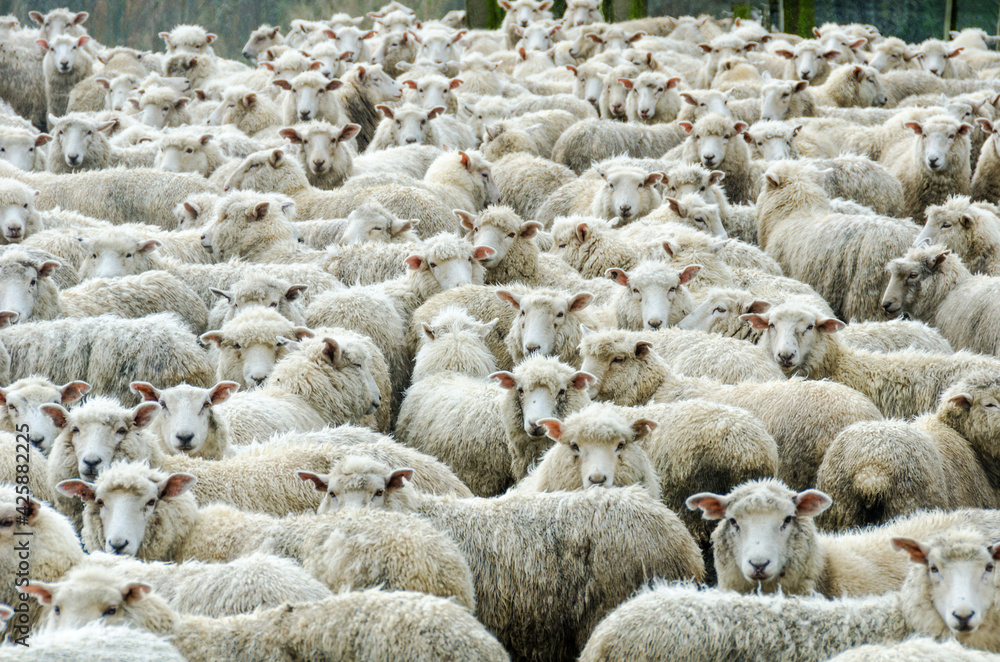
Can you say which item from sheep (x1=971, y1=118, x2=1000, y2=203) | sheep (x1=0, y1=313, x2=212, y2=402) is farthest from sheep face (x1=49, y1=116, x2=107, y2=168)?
sheep (x1=971, y1=118, x2=1000, y2=203)

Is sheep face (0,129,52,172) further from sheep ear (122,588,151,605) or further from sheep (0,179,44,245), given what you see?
sheep ear (122,588,151,605)

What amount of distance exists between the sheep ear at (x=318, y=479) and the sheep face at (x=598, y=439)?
3.27ft

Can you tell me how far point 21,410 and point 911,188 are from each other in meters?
7.67

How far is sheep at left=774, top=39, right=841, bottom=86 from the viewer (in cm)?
1488

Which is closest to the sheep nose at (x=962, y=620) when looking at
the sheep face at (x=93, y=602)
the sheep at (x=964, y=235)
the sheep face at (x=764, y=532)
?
the sheep face at (x=764, y=532)

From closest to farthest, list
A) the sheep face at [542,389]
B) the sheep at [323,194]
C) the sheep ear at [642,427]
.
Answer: the sheep ear at [642,427]
the sheep face at [542,389]
the sheep at [323,194]

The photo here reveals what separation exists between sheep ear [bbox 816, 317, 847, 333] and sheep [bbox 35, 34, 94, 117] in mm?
11131

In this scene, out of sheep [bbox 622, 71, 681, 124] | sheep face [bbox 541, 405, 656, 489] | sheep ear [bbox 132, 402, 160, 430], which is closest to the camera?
sheep face [bbox 541, 405, 656, 489]

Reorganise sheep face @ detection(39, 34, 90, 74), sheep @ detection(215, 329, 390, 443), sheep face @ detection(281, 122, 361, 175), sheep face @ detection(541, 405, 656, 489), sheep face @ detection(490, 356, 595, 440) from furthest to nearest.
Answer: sheep face @ detection(39, 34, 90, 74)
sheep face @ detection(281, 122, 361, 175)
sheep @ detection(215, 329, 390, 443)
sheep face @ detection(490, 356, 595, 440)
sheep face @ detection(541, 405, 656, 489)

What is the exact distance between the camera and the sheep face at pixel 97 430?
5129mm

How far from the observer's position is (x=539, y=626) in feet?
15.2

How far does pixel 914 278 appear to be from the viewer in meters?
8.06

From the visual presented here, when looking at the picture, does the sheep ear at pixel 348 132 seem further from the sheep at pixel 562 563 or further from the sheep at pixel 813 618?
the sheep at pixel 813 618

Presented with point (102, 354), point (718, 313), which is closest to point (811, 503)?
point (718, 313)
